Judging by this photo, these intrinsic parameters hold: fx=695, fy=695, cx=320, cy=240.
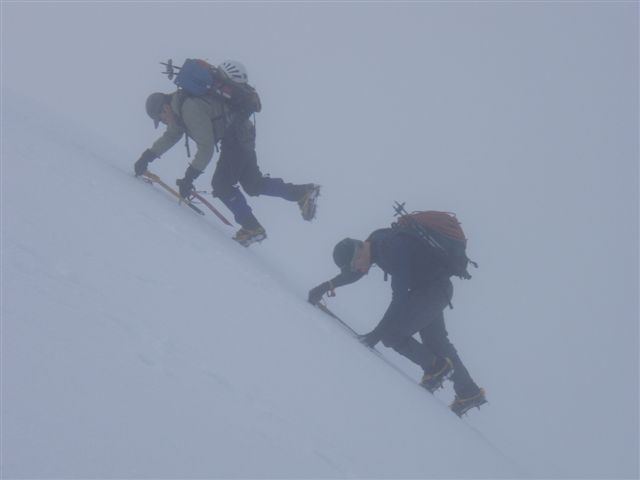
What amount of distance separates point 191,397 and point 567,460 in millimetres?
14146

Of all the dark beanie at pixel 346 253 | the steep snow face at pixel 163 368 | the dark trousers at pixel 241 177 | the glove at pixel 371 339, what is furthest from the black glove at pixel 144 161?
the glove at pixel 371 339

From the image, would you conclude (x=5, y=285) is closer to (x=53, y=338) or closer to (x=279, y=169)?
(x=53, y=338)

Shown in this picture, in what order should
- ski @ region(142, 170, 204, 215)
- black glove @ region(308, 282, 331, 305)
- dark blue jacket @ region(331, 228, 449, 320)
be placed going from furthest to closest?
ski @ region(142, 170, 204, 215) → black glove @ region(308, 282, 331, 305) → dark blue jacket @ region(331, 228, 449, 320)

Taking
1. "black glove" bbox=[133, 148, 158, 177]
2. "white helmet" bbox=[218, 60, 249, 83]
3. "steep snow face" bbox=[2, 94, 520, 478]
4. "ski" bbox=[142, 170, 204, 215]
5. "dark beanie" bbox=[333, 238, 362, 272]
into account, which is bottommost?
"steep snow face" bbox=[2, 94, 520, 478]

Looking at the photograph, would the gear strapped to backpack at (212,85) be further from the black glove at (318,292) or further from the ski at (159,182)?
the black glove at (318,292)

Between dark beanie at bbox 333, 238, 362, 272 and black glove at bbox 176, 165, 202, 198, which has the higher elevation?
dark beanie at bbox 333, 238, 362, 272

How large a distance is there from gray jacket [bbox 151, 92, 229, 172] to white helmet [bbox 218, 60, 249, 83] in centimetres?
30

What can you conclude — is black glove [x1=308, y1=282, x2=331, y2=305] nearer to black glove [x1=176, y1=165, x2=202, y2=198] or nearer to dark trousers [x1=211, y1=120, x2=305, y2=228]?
dark trousers [x1=211, y1=120, x2=305, y2=228]

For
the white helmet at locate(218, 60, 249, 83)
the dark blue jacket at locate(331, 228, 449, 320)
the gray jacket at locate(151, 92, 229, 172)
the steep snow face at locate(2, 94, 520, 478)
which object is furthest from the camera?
the white helmet at locate(218, 60, 249, 83)

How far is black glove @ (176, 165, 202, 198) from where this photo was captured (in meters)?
7.93

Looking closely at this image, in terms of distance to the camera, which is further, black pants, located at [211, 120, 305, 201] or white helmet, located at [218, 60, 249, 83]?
black pants, located at [211, 120, 305, 201]

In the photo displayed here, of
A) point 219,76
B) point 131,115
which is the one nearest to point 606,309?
point 219,76

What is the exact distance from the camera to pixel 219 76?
749 centimetres

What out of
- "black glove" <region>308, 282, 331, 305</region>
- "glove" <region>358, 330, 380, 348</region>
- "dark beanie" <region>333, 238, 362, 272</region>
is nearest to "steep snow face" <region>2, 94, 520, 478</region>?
"glove" <region>358, 330, 380, 348</region>
